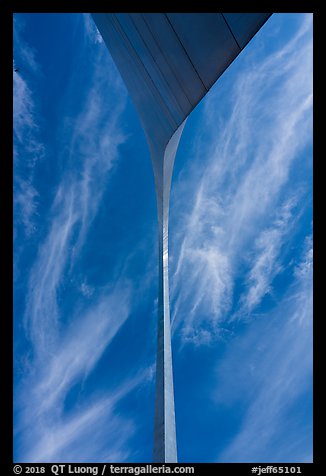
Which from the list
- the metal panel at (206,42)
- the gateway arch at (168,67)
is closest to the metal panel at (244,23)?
the gateway arch at (168,67)

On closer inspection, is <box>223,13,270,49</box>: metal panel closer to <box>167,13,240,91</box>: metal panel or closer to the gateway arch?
the gateway arch

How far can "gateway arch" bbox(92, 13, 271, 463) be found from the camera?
234 inches

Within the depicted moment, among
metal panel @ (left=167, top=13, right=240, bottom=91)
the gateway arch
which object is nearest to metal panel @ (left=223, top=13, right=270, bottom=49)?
the gateway arch

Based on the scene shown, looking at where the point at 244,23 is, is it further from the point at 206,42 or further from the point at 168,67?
the point at 168,67

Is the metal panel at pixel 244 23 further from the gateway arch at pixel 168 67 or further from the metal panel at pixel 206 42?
the metal panel at pixel 206 42

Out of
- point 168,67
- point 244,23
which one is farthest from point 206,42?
point 168,67

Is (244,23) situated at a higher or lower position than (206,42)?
lower

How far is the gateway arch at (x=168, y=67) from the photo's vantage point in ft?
19.5

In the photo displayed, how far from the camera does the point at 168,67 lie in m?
8.77
